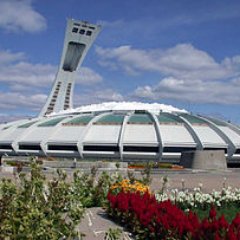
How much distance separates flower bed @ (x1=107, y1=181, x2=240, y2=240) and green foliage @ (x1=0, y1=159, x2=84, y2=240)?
174 cm

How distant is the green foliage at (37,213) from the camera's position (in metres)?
5.78

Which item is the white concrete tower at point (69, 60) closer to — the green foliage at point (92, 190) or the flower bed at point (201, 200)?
the green foliage at point (92, 190)

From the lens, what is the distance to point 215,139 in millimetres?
54719

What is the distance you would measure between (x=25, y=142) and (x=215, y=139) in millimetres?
23925

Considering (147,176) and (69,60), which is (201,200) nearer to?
(147,176)

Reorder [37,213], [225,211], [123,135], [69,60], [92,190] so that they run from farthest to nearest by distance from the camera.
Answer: [69,60] → [123,135] → [92,190] → [225,211] → [37,213]

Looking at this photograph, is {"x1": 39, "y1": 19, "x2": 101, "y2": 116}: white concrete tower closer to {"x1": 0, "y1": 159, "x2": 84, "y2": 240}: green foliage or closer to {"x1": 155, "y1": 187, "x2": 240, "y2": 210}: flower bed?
{"x1": 155, "y1": 187, "x2": 240, "y2": 210}: flower bed

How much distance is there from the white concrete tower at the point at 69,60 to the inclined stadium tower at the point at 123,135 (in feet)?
50.5

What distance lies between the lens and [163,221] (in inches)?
311

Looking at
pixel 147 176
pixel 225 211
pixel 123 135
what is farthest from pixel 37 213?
pixel 123 135

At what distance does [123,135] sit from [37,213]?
1866 inches

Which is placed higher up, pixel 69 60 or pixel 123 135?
pixel 69 60

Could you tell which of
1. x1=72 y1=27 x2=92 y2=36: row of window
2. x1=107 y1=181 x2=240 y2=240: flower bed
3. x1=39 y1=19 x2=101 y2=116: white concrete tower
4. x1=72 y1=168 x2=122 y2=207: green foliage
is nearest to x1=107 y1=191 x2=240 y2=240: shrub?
x1=107 y1=181 x2=240 y2=240: flower bed

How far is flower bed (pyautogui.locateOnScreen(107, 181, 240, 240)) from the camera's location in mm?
6789
